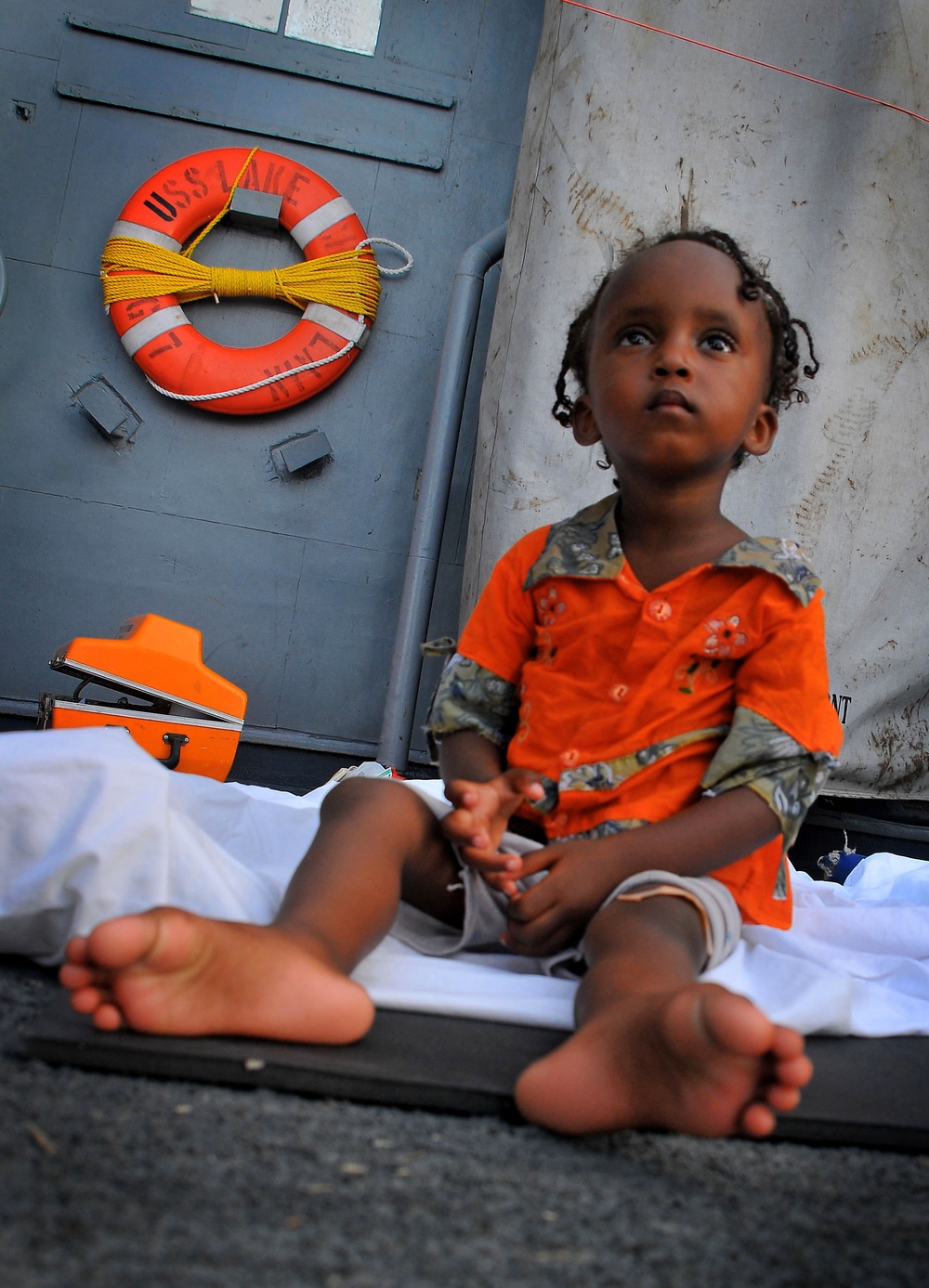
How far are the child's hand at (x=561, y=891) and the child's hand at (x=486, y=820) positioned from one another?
3 cm

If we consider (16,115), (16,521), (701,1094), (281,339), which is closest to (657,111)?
(281,339)

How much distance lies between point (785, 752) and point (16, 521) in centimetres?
240

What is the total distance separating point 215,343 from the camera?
2801 mm

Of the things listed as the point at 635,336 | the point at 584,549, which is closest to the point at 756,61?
the point at 635,336

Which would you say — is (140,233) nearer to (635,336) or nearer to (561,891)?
(635,336)

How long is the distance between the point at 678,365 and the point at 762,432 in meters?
0.21

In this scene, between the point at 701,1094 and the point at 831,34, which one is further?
the point at 831,34

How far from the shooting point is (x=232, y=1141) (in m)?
0.58

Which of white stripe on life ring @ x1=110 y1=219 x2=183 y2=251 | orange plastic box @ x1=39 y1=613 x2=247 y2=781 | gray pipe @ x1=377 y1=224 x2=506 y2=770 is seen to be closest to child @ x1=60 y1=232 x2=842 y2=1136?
orange plastic box @ x1=39 y1=613 x2=247 y2=781

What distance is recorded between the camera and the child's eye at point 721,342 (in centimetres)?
112

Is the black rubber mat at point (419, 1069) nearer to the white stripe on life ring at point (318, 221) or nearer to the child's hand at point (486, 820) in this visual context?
the child's hand at point (486, 820)

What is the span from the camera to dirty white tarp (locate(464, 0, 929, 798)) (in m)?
2.44

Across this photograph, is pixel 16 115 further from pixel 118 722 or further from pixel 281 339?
pixel 118 722

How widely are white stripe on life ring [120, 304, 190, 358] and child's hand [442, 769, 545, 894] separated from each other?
2192 millimetres
